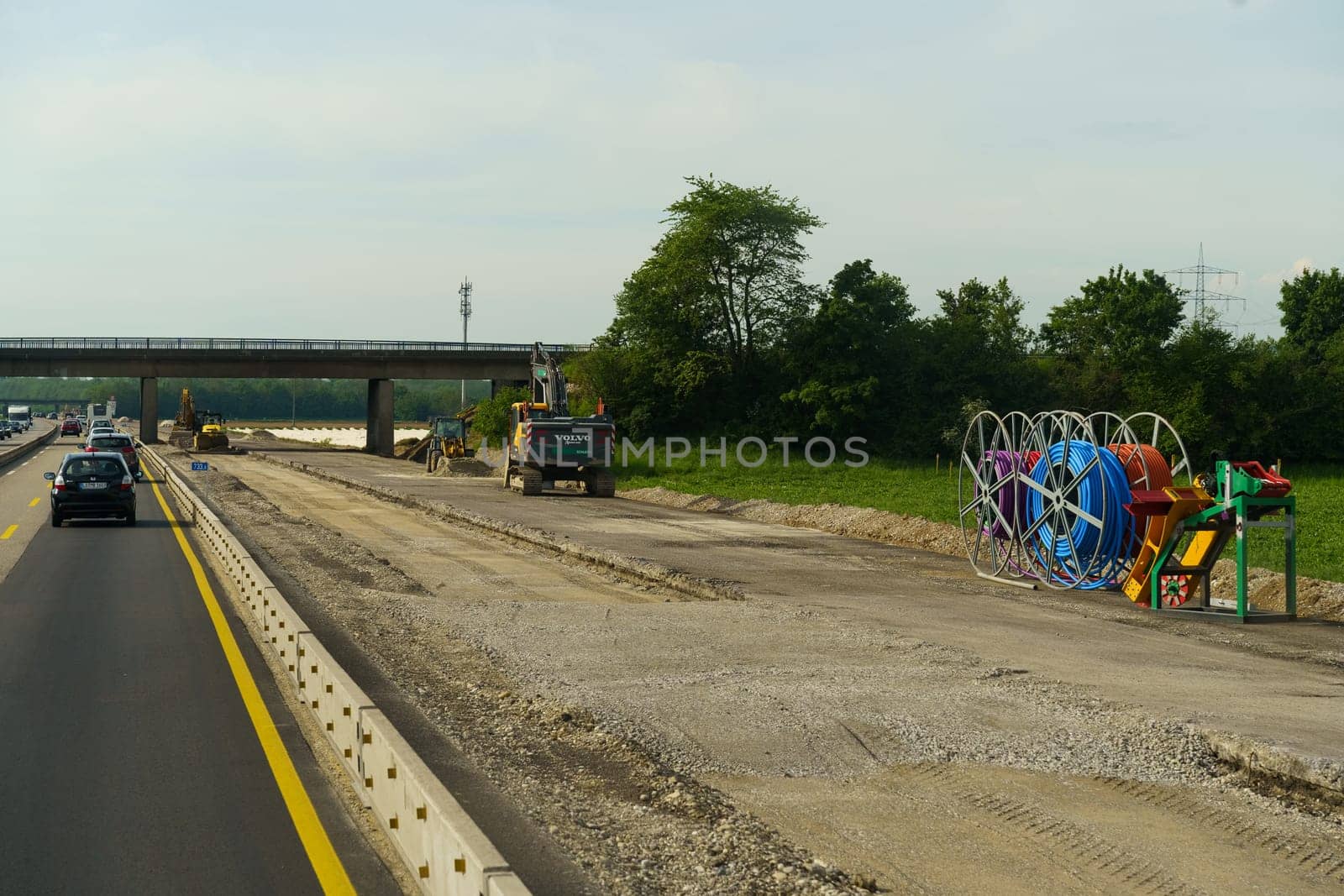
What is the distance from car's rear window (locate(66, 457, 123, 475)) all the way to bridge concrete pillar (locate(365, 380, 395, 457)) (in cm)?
6169

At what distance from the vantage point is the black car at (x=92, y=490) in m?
29.7

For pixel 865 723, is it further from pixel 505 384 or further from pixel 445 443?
pixel 505 384

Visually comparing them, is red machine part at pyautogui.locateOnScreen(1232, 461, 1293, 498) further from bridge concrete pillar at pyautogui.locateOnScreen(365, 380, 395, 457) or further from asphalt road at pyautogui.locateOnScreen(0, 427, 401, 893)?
bridge concrete pillar at pyautogui.locateOnScreen(365, 380, 395, 457)

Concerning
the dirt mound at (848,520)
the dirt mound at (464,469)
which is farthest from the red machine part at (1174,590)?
the dirt mound at (464,469)

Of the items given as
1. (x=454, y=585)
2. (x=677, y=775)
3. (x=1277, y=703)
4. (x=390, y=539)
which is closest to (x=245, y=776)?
(x=677, y=775)

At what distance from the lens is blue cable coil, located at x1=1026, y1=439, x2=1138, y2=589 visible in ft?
65.2

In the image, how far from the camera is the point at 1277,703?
11.7m

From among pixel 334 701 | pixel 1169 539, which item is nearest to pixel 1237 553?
pixel 1169 539

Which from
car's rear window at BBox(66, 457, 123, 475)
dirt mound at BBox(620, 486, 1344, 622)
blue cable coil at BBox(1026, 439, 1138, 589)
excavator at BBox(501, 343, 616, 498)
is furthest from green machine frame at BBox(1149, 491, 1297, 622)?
excavator at BBox(501, 343, 616, 498)

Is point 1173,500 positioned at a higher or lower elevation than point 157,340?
lower

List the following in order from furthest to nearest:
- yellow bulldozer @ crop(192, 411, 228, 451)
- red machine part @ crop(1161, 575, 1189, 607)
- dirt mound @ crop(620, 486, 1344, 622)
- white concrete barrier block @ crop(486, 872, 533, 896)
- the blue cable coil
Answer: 1. yellow bulldozer @ crop(192, 411, 228, 451)
2. the blue cable coil
3. dirt mound @ crop(620, 486, 1344, 622)
4. red machine part @ crop(1161, 575, 1189, 607)
5. white concrete barrier block @ crop(486, 872, 533, 896)

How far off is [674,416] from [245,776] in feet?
198

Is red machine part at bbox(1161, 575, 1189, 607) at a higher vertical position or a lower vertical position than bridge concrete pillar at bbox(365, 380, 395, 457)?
lower

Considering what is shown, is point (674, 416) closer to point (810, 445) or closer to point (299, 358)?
point (810, 445)
